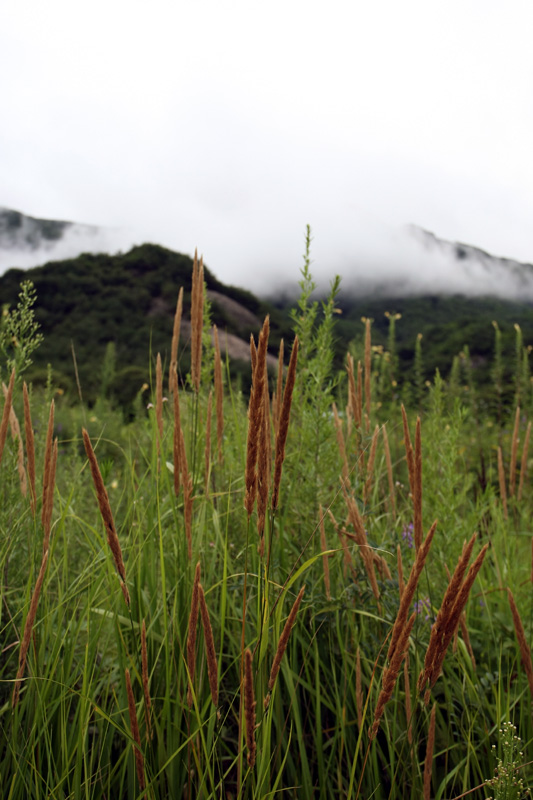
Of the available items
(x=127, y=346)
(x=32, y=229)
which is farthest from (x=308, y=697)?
(x=32, y=229)

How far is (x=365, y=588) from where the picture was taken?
1407 mm

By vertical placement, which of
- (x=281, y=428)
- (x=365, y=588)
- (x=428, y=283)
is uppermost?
(x=428, y=283)

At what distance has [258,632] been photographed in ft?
2.91

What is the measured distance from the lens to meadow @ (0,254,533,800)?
0.82 meters

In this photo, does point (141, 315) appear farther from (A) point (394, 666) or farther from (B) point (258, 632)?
(A) point (394, 666)

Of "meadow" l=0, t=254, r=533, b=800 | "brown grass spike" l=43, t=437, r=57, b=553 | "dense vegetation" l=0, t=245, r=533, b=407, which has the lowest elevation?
"meadow" l=0, t=254, r=533, b=800

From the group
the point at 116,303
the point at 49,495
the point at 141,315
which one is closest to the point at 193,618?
the point at 49,495

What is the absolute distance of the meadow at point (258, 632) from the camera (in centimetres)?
82

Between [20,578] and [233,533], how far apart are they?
31.0 inches

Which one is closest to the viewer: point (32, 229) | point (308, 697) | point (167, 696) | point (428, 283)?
point (167, 696)

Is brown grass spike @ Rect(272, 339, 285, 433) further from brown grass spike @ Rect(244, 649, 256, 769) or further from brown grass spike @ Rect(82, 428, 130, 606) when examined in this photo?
brown grass spike @ Rect(244, 649, 256, 769)

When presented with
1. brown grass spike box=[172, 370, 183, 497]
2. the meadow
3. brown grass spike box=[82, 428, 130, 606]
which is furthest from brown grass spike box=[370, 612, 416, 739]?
brown grass spike box=[172, 370, 183, 497]

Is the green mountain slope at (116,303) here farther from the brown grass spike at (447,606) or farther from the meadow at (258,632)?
the brown grass spike at (447,606)

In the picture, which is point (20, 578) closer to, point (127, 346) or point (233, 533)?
point (233, 533)
